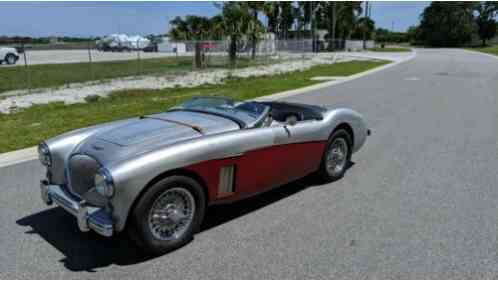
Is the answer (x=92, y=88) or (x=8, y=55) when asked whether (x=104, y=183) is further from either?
(x=8, y=55)

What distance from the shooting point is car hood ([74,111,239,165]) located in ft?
10.2

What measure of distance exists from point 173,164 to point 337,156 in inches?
97.8

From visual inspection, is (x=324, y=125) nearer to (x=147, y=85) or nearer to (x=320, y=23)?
(x=147, y=85)

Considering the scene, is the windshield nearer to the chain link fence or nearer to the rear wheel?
the chain link fence

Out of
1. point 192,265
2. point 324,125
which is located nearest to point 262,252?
point 192,265

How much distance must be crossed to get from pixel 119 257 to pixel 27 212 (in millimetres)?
1432

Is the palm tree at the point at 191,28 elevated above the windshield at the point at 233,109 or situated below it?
above

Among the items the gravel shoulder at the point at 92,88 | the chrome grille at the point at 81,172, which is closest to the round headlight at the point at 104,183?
the chrome grille at the point at 81,172

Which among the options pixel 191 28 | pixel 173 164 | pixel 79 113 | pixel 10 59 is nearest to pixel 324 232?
pixel 173 164

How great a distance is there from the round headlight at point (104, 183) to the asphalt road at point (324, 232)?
62 cm

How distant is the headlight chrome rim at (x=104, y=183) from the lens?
2779 mm

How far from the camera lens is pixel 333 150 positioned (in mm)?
4793

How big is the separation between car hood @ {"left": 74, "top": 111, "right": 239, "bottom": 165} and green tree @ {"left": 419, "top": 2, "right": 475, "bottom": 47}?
97.7m

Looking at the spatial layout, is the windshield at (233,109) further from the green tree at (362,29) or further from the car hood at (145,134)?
the green tree at (362,29)
